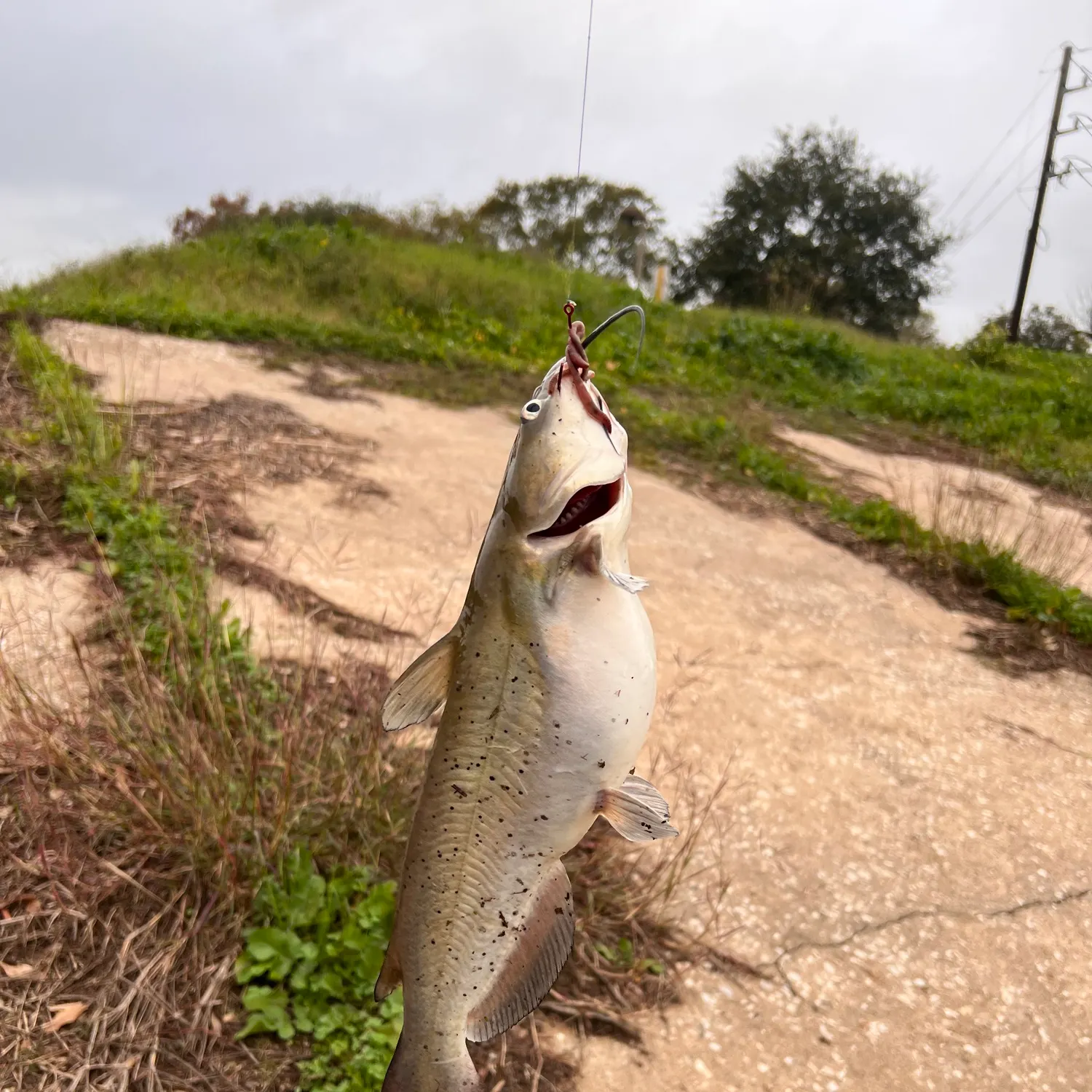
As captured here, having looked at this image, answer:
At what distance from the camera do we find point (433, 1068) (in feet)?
4.55

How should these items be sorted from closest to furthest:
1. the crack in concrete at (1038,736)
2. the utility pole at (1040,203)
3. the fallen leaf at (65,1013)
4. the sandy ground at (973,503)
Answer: the fallen leaf at (65,1013)
the crack in concrete at (1038,736)
the sandy ground at (973,503)
the utility pole at (1040,203)

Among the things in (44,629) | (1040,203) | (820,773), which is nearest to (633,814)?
(44,629)

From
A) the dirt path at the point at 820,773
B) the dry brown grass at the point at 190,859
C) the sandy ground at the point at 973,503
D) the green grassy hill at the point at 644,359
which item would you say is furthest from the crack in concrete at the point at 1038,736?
the dry brown grass at the point at 190,859

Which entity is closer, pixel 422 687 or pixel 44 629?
pixel 422 687

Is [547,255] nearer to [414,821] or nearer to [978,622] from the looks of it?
[978,622]

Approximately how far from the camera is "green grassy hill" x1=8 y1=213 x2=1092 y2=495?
8.91 m

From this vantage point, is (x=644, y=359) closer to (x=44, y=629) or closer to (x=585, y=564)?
(x=44, y=629)

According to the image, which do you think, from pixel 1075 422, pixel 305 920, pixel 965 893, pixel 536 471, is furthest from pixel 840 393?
pixel 536 471

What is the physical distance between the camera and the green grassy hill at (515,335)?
891cm

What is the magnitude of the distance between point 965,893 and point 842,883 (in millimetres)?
511

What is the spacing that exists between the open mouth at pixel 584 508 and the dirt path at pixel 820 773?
2075 mm

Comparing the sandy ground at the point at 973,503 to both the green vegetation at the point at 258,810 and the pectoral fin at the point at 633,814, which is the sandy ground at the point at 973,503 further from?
the pectoral fin at the point at 633,814

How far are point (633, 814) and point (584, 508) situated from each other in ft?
1.44

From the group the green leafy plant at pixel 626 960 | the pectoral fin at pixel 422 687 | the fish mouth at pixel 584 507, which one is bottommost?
the green leafy plant at pixel 626 960
